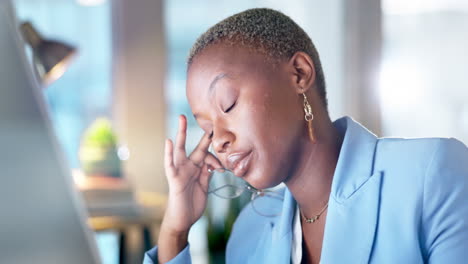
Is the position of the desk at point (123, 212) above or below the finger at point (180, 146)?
below

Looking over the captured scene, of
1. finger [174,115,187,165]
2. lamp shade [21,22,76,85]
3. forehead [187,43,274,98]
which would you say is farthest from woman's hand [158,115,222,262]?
lamp shade [21,22,76,85]

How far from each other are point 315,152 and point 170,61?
178 centimetres

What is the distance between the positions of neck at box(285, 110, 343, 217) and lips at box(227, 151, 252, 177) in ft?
0.24

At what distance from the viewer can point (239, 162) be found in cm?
66

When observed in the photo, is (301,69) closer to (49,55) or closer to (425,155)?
(425,155)

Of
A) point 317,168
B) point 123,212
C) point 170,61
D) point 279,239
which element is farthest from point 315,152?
point 170,61

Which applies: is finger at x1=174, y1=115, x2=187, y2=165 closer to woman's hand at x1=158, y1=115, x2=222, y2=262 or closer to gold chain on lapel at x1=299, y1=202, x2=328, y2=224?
woman's hand at x1=158, y1=115, x2=222, y2=262

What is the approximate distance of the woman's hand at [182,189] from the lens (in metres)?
0.77

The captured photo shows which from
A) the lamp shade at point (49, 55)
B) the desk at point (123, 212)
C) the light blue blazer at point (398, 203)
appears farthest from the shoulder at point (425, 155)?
the lamp shade at point (49, 55)

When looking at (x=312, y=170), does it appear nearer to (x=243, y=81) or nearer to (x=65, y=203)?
(x=243, y=81)

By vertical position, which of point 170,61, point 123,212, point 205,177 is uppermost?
point 205,177

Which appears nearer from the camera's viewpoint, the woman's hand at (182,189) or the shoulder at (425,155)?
the shoulder at (425,155)

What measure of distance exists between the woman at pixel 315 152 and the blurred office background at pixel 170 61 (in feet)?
4.96

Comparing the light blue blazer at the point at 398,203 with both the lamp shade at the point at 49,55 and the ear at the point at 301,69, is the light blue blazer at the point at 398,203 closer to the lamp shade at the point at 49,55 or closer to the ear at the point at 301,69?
the ear at the point at 301,69
